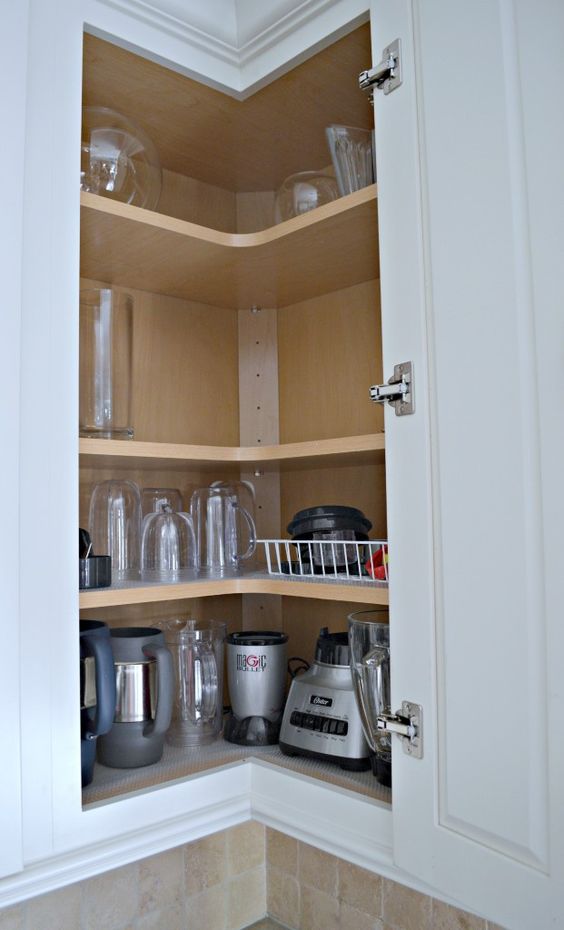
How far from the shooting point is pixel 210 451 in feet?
4.33

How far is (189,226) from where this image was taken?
129cm

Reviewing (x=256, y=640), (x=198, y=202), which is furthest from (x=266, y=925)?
(x=198, y=202)

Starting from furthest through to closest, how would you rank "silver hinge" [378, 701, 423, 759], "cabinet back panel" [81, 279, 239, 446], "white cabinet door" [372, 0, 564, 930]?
"cabinet back panel" [81, 279, 239, 446]
"silver hinge" [378, 701, 423, 759]
"white cabinet door" [372, 0, 564, 930]

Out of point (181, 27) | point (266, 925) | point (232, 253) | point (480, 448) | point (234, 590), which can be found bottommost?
point (266, 925)

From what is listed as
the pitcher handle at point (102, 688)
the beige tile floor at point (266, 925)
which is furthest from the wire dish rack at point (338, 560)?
the beige tile floor at point (266, 925)

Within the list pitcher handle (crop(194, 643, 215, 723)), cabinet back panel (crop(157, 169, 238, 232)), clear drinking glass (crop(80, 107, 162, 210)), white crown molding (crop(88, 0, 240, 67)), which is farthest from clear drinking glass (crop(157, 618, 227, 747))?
white crown molding (crop(88, 0, 240, 67))

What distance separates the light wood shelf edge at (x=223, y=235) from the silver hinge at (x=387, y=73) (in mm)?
140

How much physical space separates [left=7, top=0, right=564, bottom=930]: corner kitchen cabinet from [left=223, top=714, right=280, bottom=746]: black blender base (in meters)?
0.08

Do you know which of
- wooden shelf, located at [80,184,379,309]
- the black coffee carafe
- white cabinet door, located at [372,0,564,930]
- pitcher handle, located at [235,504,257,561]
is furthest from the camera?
pitcher handle, located at [235,504,257,561]

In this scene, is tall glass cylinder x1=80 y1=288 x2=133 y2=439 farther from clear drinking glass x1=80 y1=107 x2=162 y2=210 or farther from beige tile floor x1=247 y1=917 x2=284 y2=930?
beige tile floor x1=247 y1=917 x2=284 y2=930

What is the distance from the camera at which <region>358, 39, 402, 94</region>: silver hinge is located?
3.34ft

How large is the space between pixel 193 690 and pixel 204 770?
17 centimetres

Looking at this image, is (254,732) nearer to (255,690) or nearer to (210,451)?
(255,690)

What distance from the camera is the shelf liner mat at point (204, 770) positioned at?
1131mm
